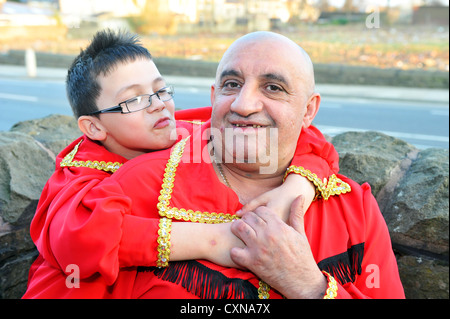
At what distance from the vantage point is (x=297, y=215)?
1.75m

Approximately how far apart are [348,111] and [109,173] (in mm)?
9394

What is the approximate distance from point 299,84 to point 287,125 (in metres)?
0.18

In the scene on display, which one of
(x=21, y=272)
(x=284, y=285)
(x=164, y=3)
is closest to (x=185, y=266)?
(x=284, y=285)

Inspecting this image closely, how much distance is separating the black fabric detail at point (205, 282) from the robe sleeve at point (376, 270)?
38 cm

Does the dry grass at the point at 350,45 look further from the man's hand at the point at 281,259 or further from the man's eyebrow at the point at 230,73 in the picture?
the man's hand at the point at 281,259

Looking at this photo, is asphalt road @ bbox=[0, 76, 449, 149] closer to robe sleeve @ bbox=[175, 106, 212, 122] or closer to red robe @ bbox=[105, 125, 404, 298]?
robe sleeve @ bbox=[175, 106, 212, 122]

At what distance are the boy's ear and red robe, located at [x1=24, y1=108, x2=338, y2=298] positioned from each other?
7.1 inches

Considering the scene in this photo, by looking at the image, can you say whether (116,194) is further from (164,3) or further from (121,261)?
(164,3)

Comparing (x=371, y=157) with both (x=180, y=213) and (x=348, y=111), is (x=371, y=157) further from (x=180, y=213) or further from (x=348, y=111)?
(x=348, y=111)

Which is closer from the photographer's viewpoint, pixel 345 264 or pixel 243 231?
pixel 243 231

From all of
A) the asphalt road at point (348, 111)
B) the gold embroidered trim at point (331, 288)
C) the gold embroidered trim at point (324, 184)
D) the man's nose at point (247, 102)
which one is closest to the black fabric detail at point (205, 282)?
the gold embroidered trim at point (331, 288)

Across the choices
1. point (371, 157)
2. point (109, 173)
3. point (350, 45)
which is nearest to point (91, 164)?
point (109, 173)

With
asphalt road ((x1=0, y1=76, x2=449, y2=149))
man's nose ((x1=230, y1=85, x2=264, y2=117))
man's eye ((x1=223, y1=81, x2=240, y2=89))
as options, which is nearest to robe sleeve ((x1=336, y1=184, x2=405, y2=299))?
man's nose ((x1=230, y1=85, x2=264, y2=117))

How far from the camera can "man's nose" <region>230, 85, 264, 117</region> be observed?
186 cm
